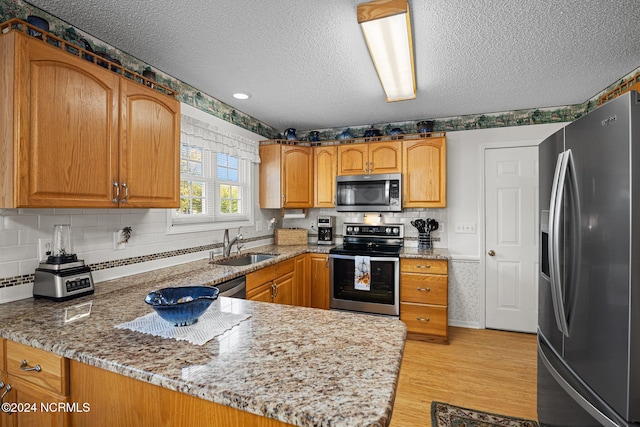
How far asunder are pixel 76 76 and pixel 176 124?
2.05 feet

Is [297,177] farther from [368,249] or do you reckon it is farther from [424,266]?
[424,266]

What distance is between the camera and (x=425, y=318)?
3182 mm

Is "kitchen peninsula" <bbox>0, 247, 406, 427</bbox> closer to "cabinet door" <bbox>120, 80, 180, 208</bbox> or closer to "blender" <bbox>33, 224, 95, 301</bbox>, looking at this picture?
"blender" <bbox>33, 224, 95, 301</bbox>

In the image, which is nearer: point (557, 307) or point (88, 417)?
point (88, 417)

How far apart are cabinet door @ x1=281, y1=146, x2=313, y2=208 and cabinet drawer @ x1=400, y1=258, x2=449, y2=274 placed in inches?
54.7

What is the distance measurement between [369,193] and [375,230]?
49 cm

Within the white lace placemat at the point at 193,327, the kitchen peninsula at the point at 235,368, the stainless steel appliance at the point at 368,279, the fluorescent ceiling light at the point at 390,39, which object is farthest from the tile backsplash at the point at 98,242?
the fluorescent ceiling light at the point at 390,39

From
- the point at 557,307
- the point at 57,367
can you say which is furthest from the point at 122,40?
the point at 557,307

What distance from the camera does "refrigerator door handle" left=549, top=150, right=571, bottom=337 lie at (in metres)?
1.35

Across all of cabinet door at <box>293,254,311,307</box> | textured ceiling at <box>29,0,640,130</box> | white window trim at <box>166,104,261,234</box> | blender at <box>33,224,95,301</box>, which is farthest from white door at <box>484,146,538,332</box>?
blender at <box>33,224,95,301</box>

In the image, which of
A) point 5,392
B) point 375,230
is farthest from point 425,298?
point 5,392

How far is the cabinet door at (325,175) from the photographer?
3.85 m

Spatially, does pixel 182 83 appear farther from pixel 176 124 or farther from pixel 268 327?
pixel 268 327

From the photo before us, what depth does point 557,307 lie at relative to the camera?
4.56ft
